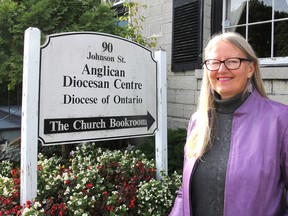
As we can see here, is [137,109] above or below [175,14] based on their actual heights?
below

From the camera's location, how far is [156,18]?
16.8 ft

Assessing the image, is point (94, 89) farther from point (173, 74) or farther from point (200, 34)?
point (173, 74)

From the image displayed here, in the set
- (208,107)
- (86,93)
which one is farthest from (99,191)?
(208,107)

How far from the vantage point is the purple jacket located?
124cm

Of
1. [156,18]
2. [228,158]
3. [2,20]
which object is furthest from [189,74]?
[228,158]

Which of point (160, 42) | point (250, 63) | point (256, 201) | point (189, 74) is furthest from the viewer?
point (160, 42)

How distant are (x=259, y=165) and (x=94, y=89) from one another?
1.64m

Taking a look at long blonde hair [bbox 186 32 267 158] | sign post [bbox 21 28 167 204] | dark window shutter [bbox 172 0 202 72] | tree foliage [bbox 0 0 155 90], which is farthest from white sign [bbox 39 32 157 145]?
dark window shutter [bbox 172 0 202 72]

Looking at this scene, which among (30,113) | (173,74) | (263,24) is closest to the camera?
(30,113)

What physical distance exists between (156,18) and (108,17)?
3.72 ft

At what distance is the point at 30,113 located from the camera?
219cm

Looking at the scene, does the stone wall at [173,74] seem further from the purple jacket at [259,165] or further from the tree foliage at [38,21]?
the purple jacket at [259,165]

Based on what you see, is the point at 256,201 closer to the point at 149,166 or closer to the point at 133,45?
the point at 149,166

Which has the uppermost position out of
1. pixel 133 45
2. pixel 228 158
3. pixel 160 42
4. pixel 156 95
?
pixel 160 42
